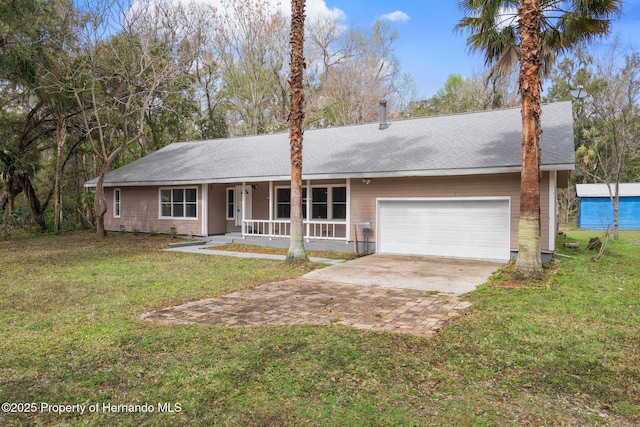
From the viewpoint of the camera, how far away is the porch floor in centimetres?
1371

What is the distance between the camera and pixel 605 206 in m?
25.4

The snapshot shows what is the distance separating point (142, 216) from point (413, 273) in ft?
45.5

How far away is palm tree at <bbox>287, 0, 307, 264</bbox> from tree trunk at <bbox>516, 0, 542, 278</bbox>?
5.11 metres

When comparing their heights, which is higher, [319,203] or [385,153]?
[385,153]

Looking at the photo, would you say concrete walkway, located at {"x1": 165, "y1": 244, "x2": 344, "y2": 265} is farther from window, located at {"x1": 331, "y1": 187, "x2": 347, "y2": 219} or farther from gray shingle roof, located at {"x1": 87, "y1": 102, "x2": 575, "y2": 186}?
window, located at {"x1": 331, "y1": 187, "x2": 347, "y2": 219}

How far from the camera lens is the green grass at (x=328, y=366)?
3.19 meters

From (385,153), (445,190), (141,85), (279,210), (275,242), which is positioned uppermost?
(141,85)

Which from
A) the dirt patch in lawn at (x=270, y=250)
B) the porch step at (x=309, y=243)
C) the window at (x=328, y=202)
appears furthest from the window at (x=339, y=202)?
the dirt patch in lawn at (x=270, y=250)

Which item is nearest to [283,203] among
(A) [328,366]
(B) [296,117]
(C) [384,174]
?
(C) [384,174]

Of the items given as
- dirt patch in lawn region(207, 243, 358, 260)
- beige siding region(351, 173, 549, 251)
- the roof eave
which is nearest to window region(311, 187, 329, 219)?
the roof eave

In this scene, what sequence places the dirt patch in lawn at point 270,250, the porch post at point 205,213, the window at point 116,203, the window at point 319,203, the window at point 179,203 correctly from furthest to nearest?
1. the window at point 116,203
2. the window at point 179,203
3. the porch post at point 205,213
4. the window at point 319,203
5. the dirt patch in lawn at point 270,250

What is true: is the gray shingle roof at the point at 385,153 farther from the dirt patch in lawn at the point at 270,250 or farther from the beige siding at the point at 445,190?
the dirt patch in lawn at the point at 270,250

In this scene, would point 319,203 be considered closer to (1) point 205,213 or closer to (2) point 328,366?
(1) point 205,213

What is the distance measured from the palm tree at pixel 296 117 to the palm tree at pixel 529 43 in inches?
163
